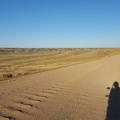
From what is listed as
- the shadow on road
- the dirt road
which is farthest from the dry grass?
the shadow on road

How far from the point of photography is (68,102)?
8.11 metres

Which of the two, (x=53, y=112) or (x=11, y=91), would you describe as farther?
(x=11, y=91)

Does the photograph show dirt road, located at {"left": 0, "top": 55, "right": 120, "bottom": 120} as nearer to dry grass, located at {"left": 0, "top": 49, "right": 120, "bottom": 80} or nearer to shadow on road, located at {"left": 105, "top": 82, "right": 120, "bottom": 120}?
shadow on road, located at {"left": 105, "top": 82, "right": 120, "bottom": 120}

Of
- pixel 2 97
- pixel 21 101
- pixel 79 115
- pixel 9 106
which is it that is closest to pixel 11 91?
pixel 2 97

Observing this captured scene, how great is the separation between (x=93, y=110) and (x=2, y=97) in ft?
12.2

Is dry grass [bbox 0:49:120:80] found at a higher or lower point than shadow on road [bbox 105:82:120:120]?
lower

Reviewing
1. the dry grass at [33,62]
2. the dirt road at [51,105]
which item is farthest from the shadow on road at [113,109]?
the dry grass at [33,62]

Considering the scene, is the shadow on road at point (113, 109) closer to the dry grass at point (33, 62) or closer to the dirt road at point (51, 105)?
the dirt road at point (51, 105)

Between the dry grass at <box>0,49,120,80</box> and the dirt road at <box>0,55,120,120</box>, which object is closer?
the dirt road at <box>0,55,120,120</box>

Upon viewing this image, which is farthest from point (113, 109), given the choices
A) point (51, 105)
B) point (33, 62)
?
point (33, 62)

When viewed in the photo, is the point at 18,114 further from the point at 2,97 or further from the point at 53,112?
the point at 2,97

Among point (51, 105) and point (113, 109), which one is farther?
point (51, 105)

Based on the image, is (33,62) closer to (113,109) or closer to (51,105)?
(51,105)

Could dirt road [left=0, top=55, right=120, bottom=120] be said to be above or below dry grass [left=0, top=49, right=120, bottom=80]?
above
